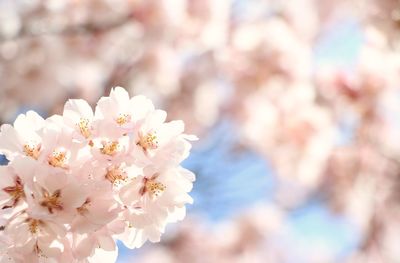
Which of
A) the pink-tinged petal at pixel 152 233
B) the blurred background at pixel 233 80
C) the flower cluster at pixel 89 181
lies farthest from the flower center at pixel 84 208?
the blurred background at pixel 233 80

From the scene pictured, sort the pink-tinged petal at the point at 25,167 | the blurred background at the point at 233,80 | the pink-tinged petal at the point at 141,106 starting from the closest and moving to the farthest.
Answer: the pink-tinged petal at the point at 25,167, the pink-tinged petal at the point at 141,106, the blurred background at the point at 233,80

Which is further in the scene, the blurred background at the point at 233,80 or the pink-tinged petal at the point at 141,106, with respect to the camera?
the blurred background at the point at 233,80

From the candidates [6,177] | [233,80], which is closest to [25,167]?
[6,177]

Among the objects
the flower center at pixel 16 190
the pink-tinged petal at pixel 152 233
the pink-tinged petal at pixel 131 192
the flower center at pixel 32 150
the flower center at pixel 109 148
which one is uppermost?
the flower center at pixel 109 148

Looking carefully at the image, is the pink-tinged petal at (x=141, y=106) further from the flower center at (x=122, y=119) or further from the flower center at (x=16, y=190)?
the flower center at (x=16, y=190)


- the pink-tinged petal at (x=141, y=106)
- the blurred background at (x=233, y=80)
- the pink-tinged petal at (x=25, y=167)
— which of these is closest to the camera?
the pink-tinged petal at (x=25, y=167)

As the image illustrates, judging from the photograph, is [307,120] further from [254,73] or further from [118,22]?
[118,22]

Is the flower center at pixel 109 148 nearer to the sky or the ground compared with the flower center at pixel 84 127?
nearer to the ground

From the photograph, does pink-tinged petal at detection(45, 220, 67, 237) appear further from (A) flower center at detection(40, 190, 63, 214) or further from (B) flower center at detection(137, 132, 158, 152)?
(B) flower center at detection(137, 132, 158, 152)
